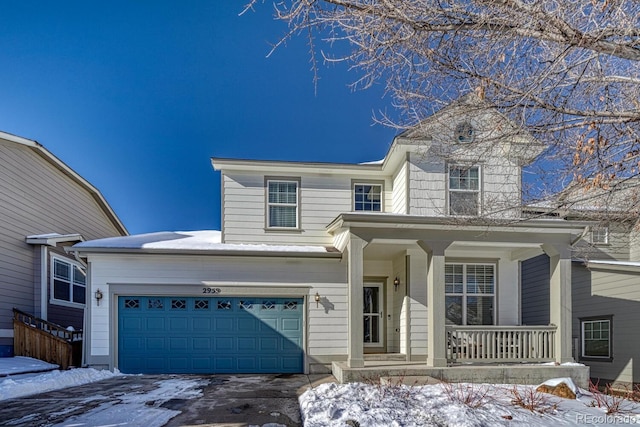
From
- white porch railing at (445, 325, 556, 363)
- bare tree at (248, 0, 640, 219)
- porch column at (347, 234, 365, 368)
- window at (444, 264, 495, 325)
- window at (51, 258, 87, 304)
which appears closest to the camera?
bare tree at (248, 0, 640, 219)

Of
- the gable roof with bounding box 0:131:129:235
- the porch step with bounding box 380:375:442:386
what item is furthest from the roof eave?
the gable roof with bounding box 0:131:129:235

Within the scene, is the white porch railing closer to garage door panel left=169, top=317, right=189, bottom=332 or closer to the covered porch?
the covered porch

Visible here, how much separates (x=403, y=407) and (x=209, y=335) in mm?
5365

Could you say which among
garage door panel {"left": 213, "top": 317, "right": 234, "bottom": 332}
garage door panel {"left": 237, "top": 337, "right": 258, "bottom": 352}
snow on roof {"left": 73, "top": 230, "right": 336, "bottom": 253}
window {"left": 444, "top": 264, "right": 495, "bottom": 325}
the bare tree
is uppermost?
the bare tree

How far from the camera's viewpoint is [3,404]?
6.08 metres

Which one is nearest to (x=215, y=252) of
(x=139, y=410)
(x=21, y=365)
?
(x=139, y=410)

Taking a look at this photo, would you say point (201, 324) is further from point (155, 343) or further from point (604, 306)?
point (604, 306)

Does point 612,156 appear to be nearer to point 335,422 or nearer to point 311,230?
point 335,422

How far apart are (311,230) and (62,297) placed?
785 centimetres

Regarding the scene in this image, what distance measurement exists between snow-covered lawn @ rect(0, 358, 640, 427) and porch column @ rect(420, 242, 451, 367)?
2.72 feet

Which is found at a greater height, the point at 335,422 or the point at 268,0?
the point at 268,0

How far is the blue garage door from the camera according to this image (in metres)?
8.91

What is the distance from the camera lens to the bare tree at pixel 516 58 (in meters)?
3.42

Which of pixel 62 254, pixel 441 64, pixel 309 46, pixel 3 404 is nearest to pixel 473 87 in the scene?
pixel 441 64
